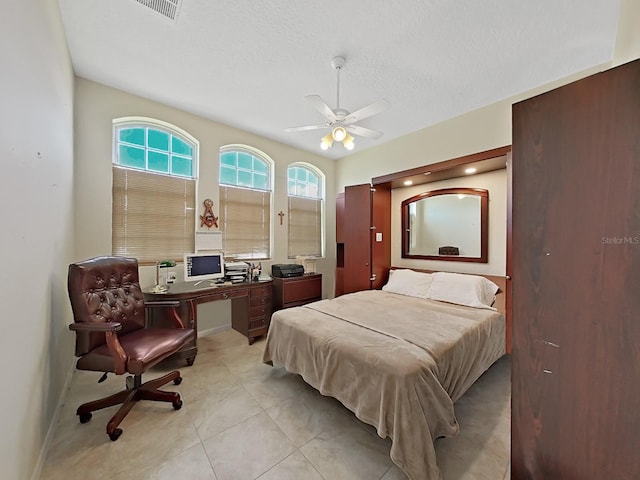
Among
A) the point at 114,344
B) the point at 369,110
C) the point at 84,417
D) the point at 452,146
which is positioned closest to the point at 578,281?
the point at 369,110

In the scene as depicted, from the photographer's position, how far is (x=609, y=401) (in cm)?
92

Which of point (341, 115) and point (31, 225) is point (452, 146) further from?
point (31, 225)

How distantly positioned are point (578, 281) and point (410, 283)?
99.7 inches

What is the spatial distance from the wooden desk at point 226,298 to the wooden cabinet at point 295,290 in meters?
0.18

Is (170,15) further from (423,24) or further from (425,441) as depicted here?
(425,441)

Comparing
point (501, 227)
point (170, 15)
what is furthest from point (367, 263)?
point (170, 15)

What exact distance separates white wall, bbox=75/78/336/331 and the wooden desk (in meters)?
0.40

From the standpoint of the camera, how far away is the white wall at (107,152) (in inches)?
106

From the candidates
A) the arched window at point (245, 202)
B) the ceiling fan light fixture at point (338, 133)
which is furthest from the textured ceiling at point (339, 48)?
the arched window at point (245, 202)

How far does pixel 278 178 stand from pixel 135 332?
9.75 ft

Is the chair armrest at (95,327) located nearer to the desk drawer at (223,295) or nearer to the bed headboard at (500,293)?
the desk drawer at (223,295)

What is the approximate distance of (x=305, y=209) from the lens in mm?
4816

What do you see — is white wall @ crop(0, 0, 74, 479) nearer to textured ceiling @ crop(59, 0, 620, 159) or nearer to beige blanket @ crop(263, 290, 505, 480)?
textured ceiling @ crop(59, 0, 620, 159)

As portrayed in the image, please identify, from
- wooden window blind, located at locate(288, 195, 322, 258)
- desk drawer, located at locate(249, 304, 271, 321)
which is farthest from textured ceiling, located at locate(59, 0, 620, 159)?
desk drawer, located at locate(249, 304, 271, 321)
